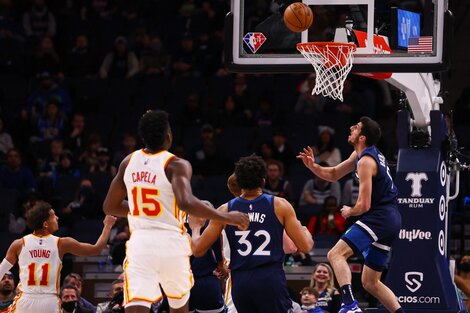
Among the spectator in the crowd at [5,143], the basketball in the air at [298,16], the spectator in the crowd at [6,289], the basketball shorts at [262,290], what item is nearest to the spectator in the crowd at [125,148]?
the spectator in the crowd at [5,143]

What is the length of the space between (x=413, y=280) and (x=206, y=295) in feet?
7.32

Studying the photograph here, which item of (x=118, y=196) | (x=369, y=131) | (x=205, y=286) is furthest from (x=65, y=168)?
(x=118, y=196)

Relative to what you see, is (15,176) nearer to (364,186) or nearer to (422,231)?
(422,231)

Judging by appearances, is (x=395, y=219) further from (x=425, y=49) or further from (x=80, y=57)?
(x=80, y=57)

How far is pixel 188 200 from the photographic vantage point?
24.1 feet

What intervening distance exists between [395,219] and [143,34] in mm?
10499

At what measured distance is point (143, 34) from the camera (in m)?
19.3

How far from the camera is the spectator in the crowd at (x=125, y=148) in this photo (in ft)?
52.8

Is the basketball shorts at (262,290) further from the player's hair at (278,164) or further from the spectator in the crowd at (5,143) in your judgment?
the spectator in the crowd at (5,143)

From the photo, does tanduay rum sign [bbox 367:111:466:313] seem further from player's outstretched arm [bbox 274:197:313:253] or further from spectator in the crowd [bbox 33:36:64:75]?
spectator in the crowd [bbox 33:36:64:75]

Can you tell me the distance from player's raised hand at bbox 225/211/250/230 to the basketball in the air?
299cm

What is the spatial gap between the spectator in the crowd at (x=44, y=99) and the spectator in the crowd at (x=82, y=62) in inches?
35.9

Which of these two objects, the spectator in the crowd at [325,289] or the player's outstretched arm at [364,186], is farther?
the spectator in the crowd at [325,289]

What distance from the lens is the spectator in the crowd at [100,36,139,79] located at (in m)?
18.7
